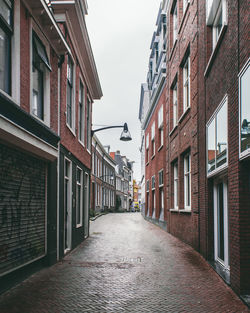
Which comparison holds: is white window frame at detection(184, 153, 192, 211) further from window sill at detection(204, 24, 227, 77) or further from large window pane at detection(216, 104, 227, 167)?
large window pane at detection(216, 104, 227, 167)

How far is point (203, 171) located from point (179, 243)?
160 inches

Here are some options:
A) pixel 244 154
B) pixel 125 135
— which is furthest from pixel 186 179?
pixel 244 154

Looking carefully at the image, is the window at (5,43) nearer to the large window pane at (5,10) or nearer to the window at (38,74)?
the large window pane at (5,10)

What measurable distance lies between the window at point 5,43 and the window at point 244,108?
13.0ft

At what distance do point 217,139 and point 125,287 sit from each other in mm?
3679

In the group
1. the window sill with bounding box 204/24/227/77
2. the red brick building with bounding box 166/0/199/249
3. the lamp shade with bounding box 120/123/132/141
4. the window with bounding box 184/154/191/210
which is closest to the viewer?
the window sill with bounding box 204/24/227/77

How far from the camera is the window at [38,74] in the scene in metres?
8.54

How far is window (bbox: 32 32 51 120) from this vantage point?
28.0ft

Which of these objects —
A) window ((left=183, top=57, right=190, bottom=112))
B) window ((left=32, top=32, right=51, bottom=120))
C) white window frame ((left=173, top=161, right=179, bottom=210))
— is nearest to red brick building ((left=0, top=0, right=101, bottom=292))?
window ((left=32, top=32, right=51, bottom=120))

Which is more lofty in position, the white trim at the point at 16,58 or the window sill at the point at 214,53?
the window sill at the point at 214,53

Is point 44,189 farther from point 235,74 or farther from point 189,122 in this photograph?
point 189,122

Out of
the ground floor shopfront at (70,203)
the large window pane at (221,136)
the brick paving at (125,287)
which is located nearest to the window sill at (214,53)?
the large window pane at (221,136)

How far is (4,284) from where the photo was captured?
657 cm

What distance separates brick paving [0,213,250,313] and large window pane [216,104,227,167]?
7.92 feet
